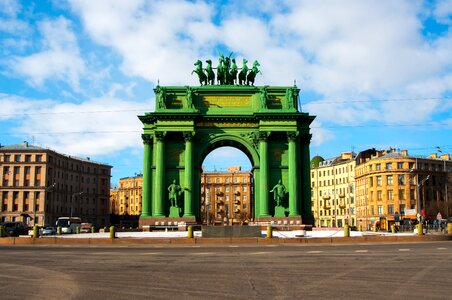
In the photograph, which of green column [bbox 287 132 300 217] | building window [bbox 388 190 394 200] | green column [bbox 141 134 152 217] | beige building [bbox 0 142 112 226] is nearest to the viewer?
green column [bbox 287 132 300 217]

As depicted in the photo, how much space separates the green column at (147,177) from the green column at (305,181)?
18065 mm

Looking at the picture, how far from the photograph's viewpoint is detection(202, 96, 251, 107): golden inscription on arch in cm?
5938

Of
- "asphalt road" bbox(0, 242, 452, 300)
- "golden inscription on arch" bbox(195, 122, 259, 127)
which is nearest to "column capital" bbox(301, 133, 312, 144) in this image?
"golden inscription on arch" bbox(195, 122, 259, 127)

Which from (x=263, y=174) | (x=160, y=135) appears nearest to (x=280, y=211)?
(x=263, y=174)

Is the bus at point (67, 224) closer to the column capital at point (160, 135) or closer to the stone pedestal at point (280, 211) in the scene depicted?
the column capital at point (160, 135)

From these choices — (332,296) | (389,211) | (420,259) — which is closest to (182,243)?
(420,259)

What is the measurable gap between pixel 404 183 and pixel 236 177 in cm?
5598

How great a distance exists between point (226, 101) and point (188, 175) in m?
9.99

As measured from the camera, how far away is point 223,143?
60.6m

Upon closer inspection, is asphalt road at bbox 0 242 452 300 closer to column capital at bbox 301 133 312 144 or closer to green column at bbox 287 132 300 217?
green column at bbox 287 132 300 217

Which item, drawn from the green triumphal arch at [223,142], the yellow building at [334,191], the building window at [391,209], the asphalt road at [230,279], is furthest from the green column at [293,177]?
the yellow building at [334,191]

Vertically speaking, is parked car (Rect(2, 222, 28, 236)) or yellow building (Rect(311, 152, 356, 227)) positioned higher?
yellow building (Rect(311, 152, 356, 227))

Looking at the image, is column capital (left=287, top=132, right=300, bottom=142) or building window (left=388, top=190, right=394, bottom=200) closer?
column capital (left=287, top=132, right=300, bottom=142)

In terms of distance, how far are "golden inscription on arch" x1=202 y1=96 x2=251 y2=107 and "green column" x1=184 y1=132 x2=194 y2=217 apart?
4782mm
